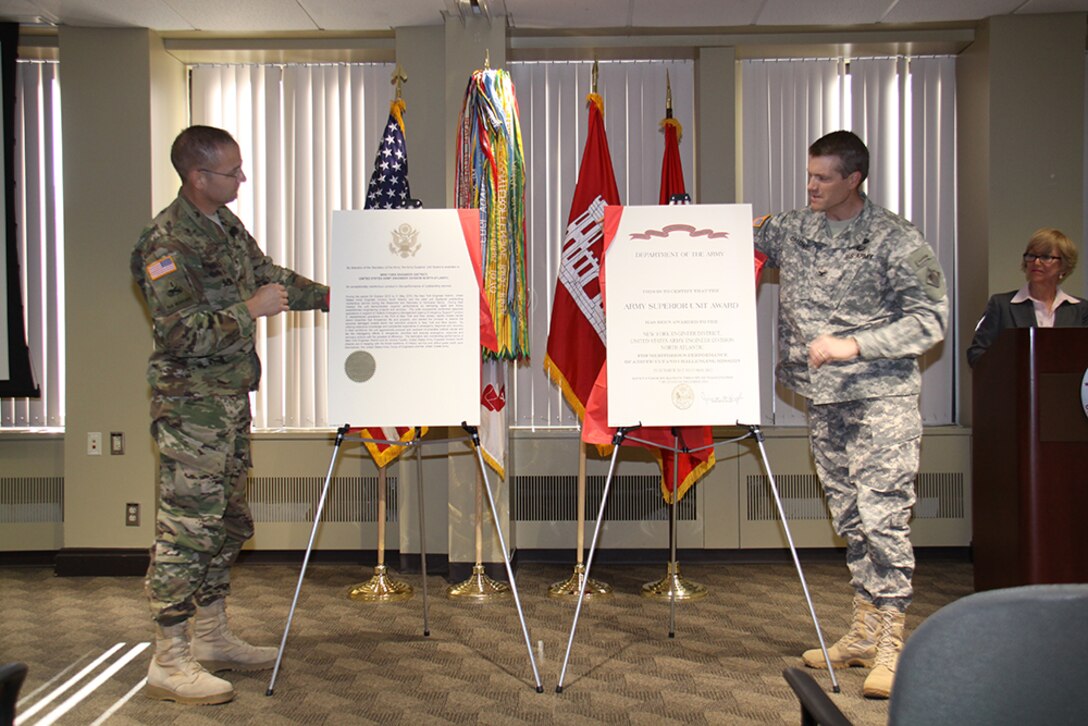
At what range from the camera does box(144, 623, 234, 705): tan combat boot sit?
9.94 feet

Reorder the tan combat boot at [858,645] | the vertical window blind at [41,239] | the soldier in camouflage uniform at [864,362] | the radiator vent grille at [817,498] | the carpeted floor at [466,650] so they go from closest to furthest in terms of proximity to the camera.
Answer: the carpeted floor at [466,650] → the soldier in camouflage uniform at [864,362] → the tan combat boot at [858,645] → the radiator vent grille at [817,498] → the vertical window blind at [41,239]

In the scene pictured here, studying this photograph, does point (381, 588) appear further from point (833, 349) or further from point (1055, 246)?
point (1055, 246)

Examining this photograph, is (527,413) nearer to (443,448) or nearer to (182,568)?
(443,448)

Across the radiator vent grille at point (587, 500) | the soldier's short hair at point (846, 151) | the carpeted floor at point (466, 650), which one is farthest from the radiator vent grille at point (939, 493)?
the soldier's short hair at point (846, 151)

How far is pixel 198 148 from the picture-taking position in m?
3.08

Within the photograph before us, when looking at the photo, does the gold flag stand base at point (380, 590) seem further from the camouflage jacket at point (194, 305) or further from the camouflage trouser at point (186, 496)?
the camouflage jacket at point (194, 305)

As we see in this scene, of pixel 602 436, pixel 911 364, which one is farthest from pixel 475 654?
pixel 911 364

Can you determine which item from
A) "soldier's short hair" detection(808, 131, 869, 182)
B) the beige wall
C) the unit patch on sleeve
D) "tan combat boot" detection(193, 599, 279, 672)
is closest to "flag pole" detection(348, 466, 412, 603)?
"tan combat boot" detection(193, 599, 279, 672)

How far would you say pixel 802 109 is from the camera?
17.6ft

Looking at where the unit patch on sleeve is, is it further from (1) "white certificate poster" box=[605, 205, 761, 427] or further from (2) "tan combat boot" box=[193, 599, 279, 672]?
(1) "white certificate poster" box=[605, 205, 761, 427]

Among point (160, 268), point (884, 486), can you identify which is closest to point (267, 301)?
point (160, 268)

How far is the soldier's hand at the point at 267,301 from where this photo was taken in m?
3.13

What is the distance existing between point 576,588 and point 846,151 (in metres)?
2.44

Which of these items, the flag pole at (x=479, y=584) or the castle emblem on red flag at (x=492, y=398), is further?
the castle emblem on red flag at (x=492, y=398)
